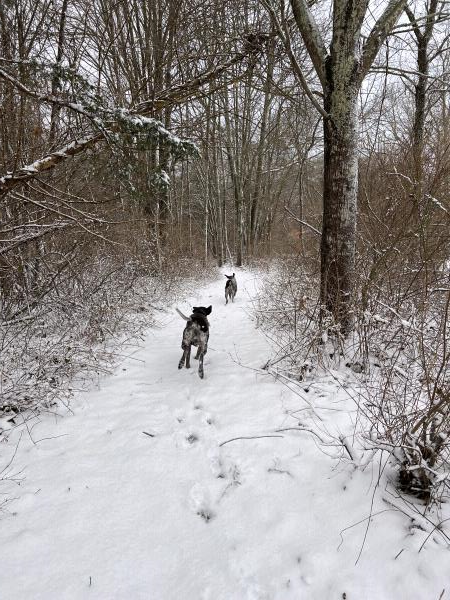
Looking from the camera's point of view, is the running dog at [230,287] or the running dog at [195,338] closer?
the running dog at [195,338]

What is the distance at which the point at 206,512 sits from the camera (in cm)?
215

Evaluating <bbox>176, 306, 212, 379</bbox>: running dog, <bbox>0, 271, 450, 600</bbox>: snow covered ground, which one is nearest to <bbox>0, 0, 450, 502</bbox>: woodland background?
<bbox>0, 271, 450, 600</bbox>: snow covered ground

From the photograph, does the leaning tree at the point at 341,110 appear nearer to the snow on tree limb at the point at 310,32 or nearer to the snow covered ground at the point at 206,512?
the snow on tree limb at the point at 310,32

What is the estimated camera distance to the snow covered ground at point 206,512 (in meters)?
1.63

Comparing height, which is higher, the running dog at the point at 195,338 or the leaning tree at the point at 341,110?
the leaning tree at the point at 341,110

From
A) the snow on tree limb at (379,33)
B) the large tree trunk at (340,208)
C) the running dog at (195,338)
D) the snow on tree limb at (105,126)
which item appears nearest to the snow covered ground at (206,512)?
the running dog at (195,338)

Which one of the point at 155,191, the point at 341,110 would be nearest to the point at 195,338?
the point at 155,191

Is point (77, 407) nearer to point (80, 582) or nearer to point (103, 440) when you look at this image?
point (103, 440)

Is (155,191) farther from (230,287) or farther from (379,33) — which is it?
(230,287)

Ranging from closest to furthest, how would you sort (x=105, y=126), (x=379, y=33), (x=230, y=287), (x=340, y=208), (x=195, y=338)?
(x=105, y=126)
(x=379, y=33)
(x=340, y=208)
(x=195, y=338)
(x=230, y=287)

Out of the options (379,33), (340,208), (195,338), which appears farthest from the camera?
(195,338)

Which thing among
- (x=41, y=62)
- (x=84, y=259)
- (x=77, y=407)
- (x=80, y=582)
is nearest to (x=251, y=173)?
(x=84, y=259)

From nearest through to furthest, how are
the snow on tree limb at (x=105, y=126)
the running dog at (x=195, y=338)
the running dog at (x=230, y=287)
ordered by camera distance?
the snow on tree limb at (x=105, y=126) → the running dog at (x=195, y=338) → the running dog at (x=230, y=287)

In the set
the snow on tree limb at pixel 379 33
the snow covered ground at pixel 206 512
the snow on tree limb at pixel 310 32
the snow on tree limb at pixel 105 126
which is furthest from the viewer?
the snow on tree limb at pixel 310 32
